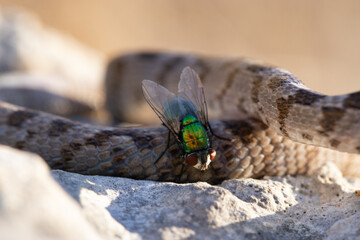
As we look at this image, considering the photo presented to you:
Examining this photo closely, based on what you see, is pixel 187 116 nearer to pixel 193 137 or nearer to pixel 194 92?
pixel 193 137

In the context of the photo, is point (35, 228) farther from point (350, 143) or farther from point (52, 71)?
point (52, 71)

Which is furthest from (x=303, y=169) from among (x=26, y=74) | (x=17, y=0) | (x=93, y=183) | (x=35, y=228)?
(x=17, y=0)

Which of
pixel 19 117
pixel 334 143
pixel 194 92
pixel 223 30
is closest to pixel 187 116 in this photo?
pixel 194 92

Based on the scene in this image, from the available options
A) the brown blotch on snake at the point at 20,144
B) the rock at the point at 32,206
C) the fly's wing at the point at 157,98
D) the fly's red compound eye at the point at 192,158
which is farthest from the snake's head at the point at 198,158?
the brown blotch on snake at the point at 20,144

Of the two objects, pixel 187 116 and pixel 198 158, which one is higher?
pixel 187 116

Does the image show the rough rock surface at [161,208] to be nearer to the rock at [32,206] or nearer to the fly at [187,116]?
the rock at [32,206]
